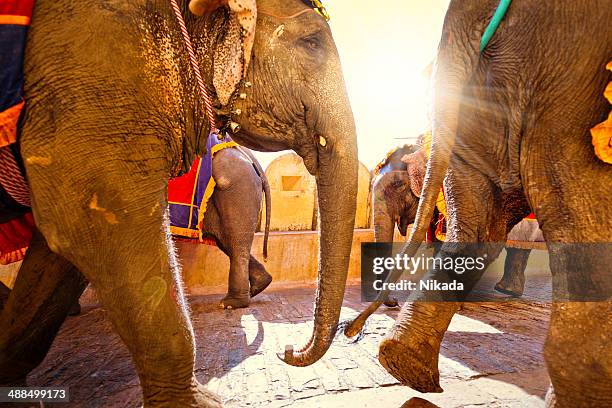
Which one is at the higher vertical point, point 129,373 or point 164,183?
point 164,183

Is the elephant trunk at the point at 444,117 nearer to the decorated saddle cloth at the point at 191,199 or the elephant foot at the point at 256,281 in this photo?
the decorated saddle cloth at the point at 191,199

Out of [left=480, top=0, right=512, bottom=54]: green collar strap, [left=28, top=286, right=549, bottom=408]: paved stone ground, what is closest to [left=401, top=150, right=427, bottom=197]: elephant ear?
[left=28, top=286, right=549, bottom=408]: paved stone ground

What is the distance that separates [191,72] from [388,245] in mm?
3494

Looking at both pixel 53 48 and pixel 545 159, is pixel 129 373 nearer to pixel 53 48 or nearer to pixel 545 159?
pixel 53 48

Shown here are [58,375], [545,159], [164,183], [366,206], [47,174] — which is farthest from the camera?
[366,206]

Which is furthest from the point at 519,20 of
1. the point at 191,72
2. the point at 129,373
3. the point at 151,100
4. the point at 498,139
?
the point at 129,373

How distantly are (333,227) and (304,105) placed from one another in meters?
0.53

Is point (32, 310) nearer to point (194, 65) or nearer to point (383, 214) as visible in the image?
point (194, 65)

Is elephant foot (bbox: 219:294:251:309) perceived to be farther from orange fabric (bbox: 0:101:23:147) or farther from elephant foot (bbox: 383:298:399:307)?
orange fabric (bbox: 0:101:23:147)

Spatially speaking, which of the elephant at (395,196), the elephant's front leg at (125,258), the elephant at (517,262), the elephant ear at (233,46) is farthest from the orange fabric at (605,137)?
the elephant at (517,262)

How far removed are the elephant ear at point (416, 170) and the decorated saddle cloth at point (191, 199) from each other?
7.08 ft

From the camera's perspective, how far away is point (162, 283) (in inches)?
45.4

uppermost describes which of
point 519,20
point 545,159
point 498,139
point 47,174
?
point 519,20

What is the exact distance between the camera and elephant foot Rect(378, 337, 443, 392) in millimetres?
1650
